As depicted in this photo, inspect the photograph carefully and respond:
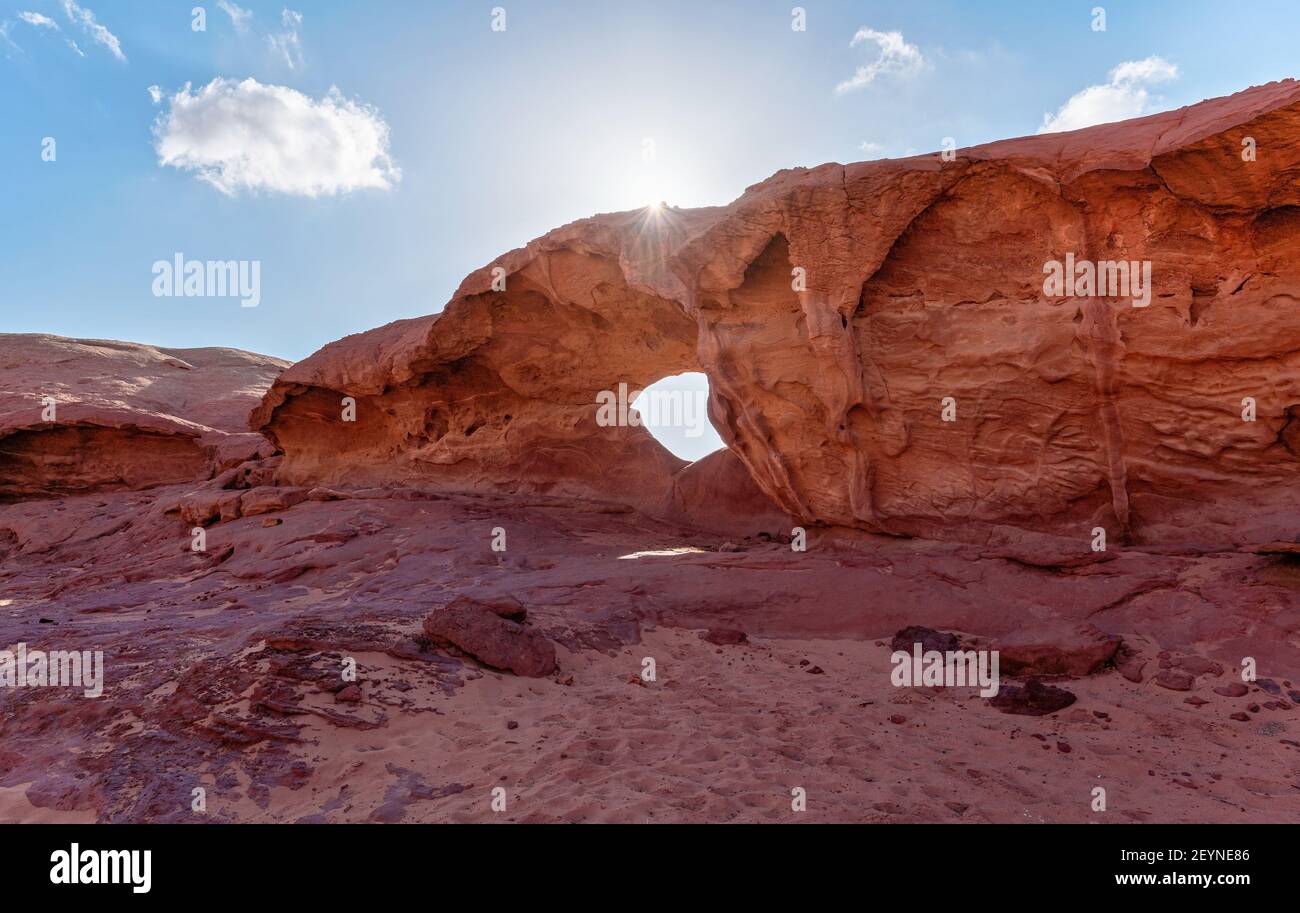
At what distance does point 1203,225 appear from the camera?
7738mm

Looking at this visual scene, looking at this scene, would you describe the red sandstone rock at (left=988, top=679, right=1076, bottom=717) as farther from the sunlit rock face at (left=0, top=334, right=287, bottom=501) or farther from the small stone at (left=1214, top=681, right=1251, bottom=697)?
the sunlit rock face at (left=0, top=334, right=287, bottom=501)

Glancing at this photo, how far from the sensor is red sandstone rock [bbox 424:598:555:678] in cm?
638

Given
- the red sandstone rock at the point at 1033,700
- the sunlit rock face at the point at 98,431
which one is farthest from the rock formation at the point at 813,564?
the sunlit rock face at the point at 98,431

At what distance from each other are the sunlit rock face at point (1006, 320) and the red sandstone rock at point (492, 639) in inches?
210

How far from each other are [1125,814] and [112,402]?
76.5 ft

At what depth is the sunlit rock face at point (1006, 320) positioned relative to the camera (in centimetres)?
754

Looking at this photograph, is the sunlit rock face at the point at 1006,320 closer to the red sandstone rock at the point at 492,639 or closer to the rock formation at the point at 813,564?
the rock formation at the point at 813,564

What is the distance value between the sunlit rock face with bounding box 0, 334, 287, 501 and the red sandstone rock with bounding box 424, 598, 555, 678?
14330 mm

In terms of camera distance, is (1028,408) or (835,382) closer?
(1028,408)

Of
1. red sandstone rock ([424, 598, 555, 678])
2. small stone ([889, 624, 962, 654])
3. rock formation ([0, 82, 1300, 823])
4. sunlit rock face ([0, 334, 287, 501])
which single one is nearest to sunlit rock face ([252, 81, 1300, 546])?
rock formation ([0, 82, 1300, 823])

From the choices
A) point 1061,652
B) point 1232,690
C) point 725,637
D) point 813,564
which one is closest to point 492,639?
point 725,637

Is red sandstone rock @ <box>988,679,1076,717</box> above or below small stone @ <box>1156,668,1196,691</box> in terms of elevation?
below
